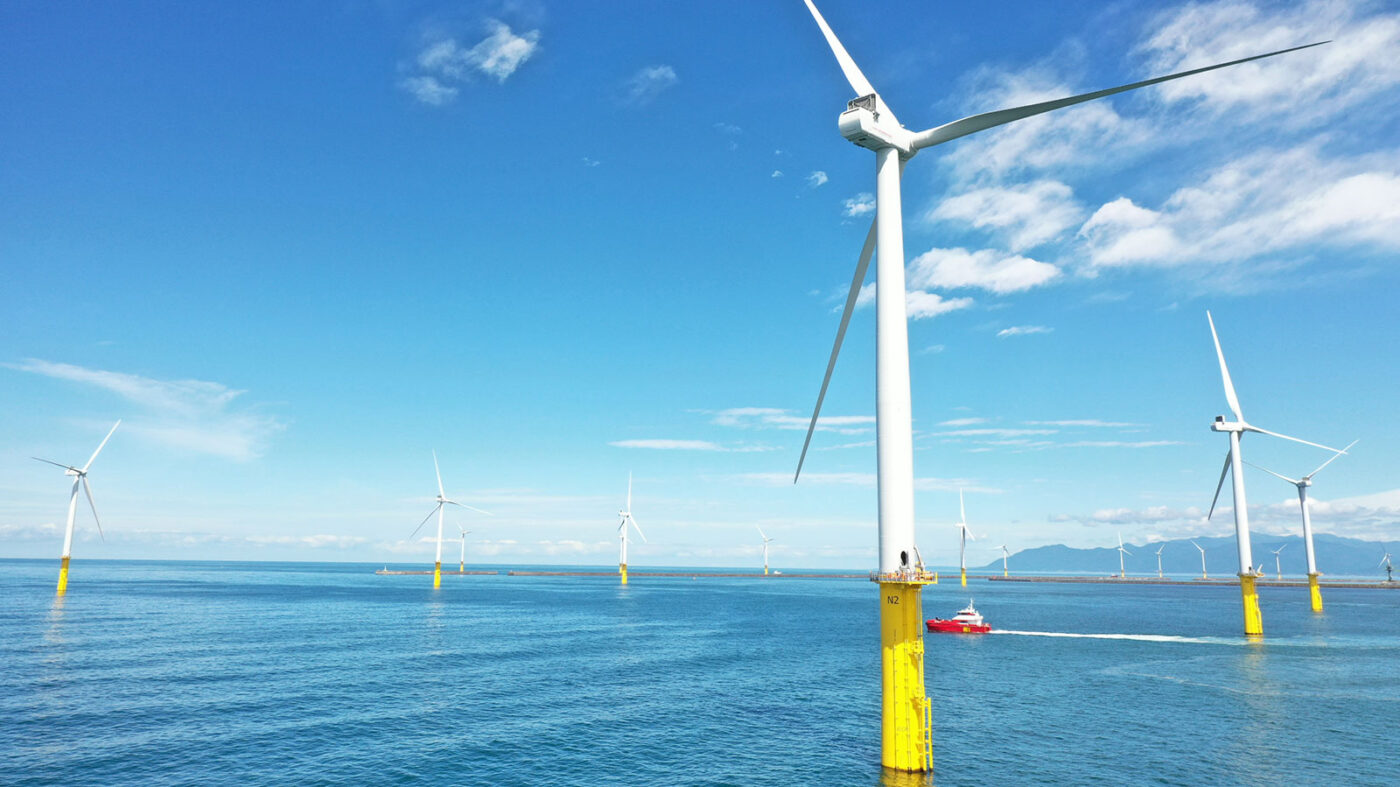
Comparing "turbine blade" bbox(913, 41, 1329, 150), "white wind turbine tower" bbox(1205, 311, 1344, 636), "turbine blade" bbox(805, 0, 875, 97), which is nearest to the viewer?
"turbine blade" bbox(913, 41, 1329, 150)

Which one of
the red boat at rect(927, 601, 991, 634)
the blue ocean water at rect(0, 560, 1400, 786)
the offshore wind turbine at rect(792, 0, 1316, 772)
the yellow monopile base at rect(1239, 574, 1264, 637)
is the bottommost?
the red boat at rect(927, 601, 991, 634)

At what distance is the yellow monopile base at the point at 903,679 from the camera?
39.5 m

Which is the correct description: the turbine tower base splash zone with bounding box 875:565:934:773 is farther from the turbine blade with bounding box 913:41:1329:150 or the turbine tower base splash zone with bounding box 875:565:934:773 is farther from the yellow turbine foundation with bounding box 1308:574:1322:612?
the yellow turbine foundation with bounding box 1308:574:1322:612

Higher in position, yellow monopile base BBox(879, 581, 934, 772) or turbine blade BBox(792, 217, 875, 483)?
turbine blade BBox(792, 217, 875, 483)

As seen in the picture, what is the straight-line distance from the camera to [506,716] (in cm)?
6244

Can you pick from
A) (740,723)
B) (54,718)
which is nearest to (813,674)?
(740,723)

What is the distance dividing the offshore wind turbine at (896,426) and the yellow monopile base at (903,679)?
0.05 m

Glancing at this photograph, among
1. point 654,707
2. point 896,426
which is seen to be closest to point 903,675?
point 896,426

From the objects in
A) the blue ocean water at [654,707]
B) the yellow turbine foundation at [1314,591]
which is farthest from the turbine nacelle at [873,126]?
the yellow turbine foundation at [1314,591]

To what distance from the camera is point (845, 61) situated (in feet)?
154

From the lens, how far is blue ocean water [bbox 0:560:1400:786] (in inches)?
1873

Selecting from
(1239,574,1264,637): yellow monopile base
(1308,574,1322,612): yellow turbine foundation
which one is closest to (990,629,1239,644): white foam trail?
(1239,574,1264,637): yellow monopile base

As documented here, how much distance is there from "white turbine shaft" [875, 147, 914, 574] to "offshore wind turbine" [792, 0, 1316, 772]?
2.2 inches

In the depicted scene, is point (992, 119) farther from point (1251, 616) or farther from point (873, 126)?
point (1251, 616)
